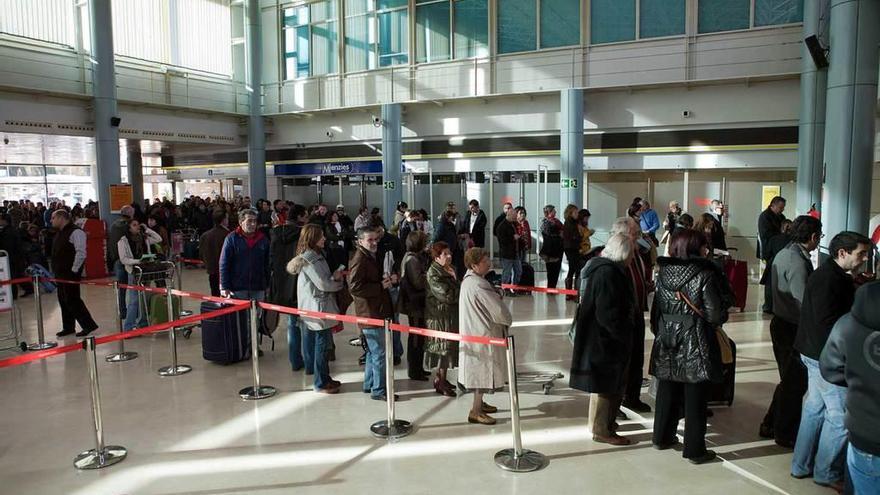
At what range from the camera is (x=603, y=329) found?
14.6 ft

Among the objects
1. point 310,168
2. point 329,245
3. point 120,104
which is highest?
point 120,104

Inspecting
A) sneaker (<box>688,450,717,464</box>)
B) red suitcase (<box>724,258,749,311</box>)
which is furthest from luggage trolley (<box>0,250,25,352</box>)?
red suitcase (<box>724,258,749,311</box>)

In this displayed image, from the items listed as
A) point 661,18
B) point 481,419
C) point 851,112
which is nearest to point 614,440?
point 481,419

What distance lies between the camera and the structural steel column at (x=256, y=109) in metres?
19.6

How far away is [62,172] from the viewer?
A: 31.6 metres

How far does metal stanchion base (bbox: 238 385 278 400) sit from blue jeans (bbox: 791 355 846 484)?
456 cm

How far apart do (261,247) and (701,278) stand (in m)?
4.81

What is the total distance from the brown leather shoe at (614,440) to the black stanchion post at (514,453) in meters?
0.53

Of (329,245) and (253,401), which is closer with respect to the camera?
(253,401)

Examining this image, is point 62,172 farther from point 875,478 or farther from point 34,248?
point 875,478

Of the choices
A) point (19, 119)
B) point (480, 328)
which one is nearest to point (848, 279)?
point (480, 328)

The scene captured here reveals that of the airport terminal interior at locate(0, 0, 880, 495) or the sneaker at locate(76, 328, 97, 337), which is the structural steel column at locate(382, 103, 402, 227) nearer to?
the airport terminal interior at locate(0, 0, 880, 495)

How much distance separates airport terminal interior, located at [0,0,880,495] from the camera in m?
4.58

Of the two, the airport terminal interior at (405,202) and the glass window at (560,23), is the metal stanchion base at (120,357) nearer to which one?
the airport terminal interior at (405,202)
